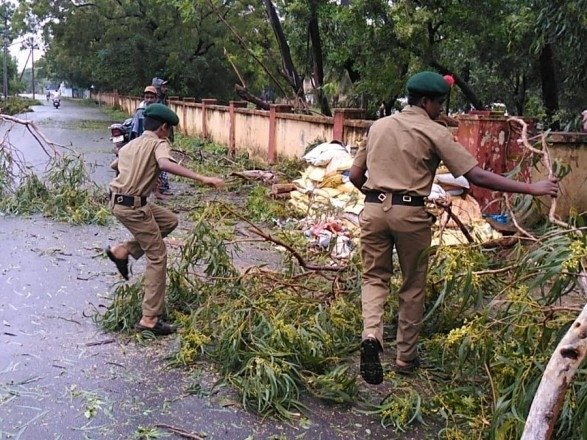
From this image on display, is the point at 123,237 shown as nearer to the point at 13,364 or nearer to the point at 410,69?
the point at 13,364

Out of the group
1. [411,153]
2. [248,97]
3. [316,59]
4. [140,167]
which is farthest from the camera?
[316,59]

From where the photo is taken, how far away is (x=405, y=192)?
12.6 ft

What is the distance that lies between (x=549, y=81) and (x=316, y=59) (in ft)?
17.0

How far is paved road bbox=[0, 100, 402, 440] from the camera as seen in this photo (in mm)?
3475

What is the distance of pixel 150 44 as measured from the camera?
103 feet

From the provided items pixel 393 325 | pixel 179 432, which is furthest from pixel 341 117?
pixel 179 432

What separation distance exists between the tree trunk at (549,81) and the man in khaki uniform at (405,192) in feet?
32.6

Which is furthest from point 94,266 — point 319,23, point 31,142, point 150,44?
point 150,44

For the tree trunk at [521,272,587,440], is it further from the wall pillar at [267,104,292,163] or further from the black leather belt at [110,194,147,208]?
the wall pillar at [267,104,292,163]

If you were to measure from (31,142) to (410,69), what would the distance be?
12230 millimetres

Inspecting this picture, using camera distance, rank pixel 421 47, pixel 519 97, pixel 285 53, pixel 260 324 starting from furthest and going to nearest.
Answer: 1. pixel 519 97
2. pixel 285 53
3. pixel 421 47
4. pixel 260 324

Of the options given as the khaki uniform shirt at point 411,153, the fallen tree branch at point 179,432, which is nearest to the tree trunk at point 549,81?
the khaki uniform shirt at point 411,153

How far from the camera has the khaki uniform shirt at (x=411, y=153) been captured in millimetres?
3754

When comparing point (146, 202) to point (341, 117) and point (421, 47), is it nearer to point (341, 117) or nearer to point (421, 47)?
point (341, 117)
